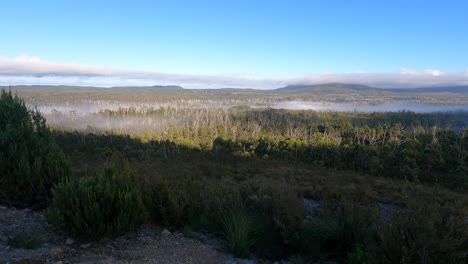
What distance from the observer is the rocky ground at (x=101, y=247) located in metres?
4.10

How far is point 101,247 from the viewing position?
14.8 feet

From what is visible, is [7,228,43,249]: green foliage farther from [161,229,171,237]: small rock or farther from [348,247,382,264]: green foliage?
[348,247,382,264]: green foliage

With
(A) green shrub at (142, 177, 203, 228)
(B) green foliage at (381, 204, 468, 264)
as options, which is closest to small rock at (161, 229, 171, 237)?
(A) green shrub at (142, 177, 203, 228)

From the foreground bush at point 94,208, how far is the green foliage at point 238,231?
4.74 ft

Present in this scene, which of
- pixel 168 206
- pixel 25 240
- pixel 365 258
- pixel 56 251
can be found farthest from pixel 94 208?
pixel 365 258

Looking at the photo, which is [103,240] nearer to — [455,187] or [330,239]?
[330,239]

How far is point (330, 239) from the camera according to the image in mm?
5152

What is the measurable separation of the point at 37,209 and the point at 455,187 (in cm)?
3521

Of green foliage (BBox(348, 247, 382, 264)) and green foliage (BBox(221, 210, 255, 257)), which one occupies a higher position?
green foliage (BBox(348, 247, 382, 264))

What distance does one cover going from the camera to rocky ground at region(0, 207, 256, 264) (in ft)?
13.5

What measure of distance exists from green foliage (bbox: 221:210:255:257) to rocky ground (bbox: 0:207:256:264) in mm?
169

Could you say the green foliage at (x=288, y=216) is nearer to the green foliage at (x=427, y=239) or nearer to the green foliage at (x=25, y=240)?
the green foliage at (x=427, y=239)

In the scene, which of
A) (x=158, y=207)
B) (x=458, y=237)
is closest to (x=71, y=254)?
(x=158, y=207)

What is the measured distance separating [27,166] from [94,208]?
2262mm
